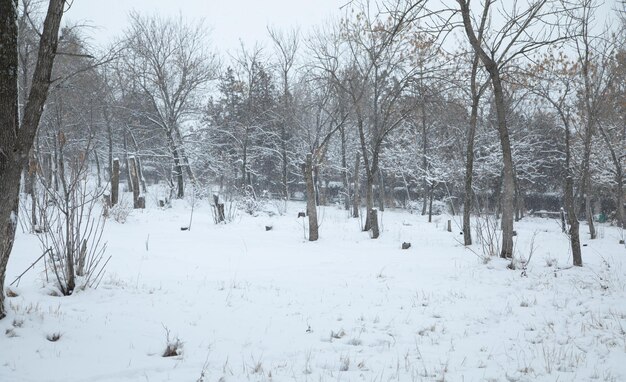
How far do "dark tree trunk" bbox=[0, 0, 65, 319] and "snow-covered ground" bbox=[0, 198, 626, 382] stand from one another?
131 cm

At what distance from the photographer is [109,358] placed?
343 cm

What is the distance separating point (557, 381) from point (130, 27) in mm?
29710

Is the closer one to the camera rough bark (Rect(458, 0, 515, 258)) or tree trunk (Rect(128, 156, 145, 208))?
rough bark (Rect(458, 0, 515, 258))

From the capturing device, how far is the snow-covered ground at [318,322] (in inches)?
133

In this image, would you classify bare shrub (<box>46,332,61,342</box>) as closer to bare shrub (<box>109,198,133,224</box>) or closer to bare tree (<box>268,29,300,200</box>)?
bare shrub (<box>109,198,133,224</box>)

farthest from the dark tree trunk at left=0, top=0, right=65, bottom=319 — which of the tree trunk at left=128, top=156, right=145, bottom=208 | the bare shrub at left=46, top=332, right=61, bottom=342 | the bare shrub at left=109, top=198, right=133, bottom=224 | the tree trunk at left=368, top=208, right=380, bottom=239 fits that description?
the tree trunk at left=128, top=156, right=145, bottom=208

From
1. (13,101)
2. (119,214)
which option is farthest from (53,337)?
(119,214)

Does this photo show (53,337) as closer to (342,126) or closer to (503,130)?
(503,130)

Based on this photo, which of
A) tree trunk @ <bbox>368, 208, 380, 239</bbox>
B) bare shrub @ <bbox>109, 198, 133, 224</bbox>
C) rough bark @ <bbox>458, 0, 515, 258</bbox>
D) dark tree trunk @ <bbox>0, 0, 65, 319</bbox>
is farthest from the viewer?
tree trunk @ <bbox>368, 208, 380, 239</bbox>

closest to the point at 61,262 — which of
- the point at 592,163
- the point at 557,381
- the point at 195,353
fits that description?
the point at 195,353

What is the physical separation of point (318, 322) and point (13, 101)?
400 cm

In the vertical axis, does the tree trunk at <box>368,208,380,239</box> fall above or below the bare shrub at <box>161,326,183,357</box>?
Result: above

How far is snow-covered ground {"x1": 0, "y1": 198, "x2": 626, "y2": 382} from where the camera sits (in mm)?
3374

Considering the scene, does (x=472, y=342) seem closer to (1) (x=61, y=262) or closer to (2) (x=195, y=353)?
(2) (x=195, y=353)
